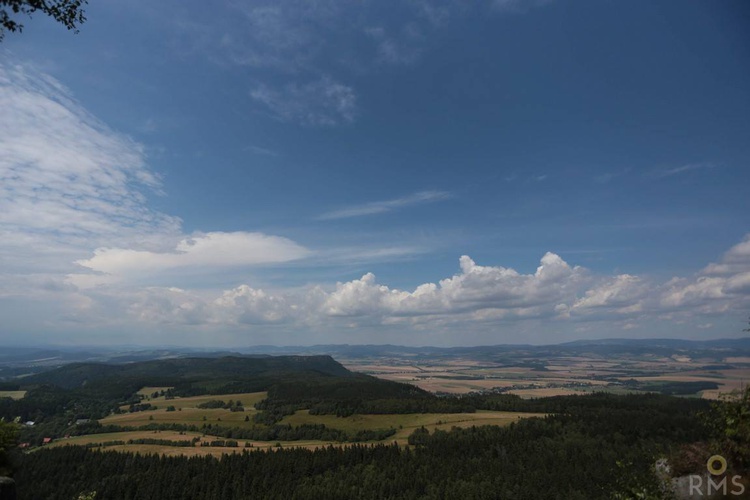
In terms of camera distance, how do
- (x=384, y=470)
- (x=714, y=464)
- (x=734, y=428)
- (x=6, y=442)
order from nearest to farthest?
(x=734, y=428) → (x=714, y=464) → (x=6, y=442) → (x=384, y=470)

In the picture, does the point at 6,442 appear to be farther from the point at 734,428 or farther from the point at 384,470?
the point at 384,470

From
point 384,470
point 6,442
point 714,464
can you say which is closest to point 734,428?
point 714,464

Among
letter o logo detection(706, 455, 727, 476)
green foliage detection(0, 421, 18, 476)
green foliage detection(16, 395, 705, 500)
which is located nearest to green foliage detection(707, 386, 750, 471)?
letter o logo detection(706, 455, 727, 476)

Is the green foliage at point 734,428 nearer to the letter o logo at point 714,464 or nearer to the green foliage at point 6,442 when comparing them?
the letter o logo at point 714,464

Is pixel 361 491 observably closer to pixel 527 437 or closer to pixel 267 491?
pixel 267 491

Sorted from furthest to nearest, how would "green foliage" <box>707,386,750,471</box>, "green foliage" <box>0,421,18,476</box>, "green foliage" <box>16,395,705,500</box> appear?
"green foliage" <box>16,395,705,500</box>, "green foliage" <box>0,421,18,476</box>, "green foliage" <box>707,386,750,471</box>

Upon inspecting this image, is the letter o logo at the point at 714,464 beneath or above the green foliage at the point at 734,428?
beneath

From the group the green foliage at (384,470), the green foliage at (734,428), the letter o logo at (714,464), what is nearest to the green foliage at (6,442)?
the letter o logo at (714,464)

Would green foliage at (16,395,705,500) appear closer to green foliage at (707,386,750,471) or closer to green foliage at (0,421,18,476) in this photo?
green foliage at (0,421,18,476)
